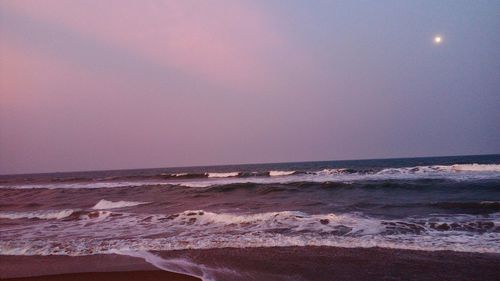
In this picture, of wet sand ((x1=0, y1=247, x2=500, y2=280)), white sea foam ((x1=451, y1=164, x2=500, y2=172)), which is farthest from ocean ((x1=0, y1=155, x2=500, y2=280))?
white sea foam ((x1=451, y1=164, x2=500, y2=172))

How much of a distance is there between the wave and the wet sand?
0.48 metres

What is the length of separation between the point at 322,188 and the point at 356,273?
45.5 ft

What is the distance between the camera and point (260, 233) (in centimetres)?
862

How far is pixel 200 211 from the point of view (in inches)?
488

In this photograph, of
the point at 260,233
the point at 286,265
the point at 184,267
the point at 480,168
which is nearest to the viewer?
the point at 286,265

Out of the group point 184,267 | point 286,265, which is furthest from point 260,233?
point 184,267

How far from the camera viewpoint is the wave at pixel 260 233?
7356 mm

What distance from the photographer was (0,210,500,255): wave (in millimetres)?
7356

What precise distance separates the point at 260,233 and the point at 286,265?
267 cm

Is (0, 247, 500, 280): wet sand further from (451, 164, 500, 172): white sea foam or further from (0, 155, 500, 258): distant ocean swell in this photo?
(451, 164, 500, 172): white sea foam

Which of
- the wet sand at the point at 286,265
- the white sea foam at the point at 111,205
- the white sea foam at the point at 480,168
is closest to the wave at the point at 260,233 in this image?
the wet sand at the point at 286,265

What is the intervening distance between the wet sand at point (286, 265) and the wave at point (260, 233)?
1.58ft

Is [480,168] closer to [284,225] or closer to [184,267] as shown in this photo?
[284,225]

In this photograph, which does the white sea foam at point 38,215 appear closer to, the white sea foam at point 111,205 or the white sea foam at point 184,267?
the white sea foam at point 111,205
